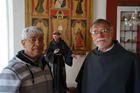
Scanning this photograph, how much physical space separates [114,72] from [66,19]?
1.40 metres

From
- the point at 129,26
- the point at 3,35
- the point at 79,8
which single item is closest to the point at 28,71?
the point at 3,35

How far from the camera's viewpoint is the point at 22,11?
106 inches

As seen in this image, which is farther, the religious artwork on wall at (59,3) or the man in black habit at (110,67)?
the religious artwork on wall at (59,3)

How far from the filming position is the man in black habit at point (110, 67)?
5.07 feet

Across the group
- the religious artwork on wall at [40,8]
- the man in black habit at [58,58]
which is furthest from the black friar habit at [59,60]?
the religious artwork on wall at [40,8]

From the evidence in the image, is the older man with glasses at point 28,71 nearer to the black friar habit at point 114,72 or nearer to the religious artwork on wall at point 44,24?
the black friar habit at point 114,72

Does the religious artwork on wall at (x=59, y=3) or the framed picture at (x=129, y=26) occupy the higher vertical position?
the religious artwork on wall at (x=59, y=3)

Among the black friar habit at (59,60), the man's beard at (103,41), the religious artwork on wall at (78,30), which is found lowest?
the black friar habit at (59,60)

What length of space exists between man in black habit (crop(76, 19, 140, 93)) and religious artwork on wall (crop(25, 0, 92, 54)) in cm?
107

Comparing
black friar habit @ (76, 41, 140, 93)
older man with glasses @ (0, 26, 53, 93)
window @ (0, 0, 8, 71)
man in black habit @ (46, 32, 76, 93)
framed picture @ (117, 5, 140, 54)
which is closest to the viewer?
older man with glasses @ (0, 26, 53, 93)

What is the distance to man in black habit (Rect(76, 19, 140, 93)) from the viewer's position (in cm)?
154

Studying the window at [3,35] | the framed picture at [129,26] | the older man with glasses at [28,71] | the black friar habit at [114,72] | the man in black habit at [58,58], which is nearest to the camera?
the older man with glasses at [28,71]

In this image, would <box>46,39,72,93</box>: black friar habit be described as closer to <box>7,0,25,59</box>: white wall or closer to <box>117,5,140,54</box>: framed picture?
<box>7,0,25,59</box>: white wall

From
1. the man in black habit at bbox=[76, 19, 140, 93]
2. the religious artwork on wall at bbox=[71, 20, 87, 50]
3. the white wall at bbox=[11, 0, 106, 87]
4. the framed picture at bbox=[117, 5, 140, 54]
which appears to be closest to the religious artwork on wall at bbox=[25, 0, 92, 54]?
the religious artwork on wall at bbox=[71, 20, 87, 50]
